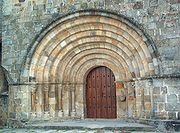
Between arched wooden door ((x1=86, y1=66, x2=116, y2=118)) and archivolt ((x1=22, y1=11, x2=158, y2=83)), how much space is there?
1.19ft

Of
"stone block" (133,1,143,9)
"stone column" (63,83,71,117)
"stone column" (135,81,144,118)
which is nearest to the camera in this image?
"stone block" (133,1,143,9)

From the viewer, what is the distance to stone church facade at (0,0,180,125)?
284 inches

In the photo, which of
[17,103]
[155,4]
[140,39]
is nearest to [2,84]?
[17,103]

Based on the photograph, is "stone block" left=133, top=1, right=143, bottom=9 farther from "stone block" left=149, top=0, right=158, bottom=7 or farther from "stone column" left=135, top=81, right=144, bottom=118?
"stone column" left=135, top=81, right=144, bottom=118

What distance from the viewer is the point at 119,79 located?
8.59 m

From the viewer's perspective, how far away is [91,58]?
351 inches

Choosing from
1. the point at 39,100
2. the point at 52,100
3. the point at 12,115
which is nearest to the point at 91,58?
the point at 52,100

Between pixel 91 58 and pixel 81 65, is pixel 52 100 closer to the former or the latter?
pixel 81 65

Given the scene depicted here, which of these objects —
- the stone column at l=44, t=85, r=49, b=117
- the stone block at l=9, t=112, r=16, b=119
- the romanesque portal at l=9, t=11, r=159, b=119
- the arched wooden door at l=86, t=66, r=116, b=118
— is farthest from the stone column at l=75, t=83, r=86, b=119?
the stone block at l=9, t=112, r=16, b=119

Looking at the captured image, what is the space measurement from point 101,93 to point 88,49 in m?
1.47

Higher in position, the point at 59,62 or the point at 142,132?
the point at 59,62

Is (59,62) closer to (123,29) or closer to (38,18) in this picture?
(38,18)

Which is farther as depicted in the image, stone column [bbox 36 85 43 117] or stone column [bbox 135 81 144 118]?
stone column [bbox 36 85 43 117]

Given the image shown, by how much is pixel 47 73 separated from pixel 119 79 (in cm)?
217
